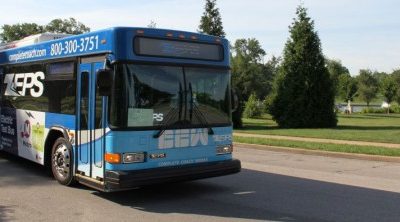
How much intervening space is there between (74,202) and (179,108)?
89.0 inches

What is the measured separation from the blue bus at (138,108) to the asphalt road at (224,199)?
1.43 ft

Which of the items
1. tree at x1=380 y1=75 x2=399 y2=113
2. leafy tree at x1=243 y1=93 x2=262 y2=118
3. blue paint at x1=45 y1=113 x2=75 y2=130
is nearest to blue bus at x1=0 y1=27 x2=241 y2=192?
blue paint at x1=45 y1=113 x2=75 y2=130

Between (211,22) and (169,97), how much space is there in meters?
23.8

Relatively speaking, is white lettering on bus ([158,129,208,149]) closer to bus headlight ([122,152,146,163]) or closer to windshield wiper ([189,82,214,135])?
windshield wiper ([189,82,214,135])

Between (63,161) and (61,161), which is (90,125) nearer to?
(63,161)

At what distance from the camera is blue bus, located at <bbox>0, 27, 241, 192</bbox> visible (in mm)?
7645

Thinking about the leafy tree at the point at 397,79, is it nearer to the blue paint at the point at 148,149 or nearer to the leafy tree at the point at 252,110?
the leafy tree at the point at 252,110

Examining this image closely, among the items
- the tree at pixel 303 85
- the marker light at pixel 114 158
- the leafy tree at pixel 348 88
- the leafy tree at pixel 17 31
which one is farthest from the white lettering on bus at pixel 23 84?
the leafy tree at pixel 17 31

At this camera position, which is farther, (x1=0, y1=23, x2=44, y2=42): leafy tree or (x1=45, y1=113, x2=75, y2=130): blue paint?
(x1=0, y1=23, x2=44, y2=42): leafy tree

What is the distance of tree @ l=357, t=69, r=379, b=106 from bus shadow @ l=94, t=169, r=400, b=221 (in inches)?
2833

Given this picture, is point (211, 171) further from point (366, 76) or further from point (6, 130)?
point (366, 76)

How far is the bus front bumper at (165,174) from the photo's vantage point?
295 inches

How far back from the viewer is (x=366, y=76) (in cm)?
8094

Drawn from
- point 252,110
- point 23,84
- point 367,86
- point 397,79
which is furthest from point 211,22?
point 367,86
